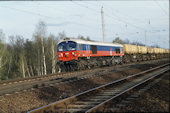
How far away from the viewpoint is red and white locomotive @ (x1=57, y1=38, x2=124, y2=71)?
18438mm

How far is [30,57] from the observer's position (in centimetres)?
4853

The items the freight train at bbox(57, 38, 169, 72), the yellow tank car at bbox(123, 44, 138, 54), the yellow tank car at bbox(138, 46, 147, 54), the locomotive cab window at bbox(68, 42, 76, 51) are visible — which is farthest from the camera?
the yellow tank car at bbox(138, 46, 147, 54)

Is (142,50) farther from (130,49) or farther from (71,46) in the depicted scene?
(71,46)

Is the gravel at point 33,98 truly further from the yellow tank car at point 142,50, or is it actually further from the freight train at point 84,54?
the yellow tank car at point 142,50

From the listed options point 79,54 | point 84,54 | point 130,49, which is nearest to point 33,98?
point 79,54

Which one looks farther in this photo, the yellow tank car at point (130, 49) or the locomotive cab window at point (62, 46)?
the yellow tank car at point (130, 49)

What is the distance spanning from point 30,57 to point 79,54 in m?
33.2

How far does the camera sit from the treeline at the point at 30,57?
37188 mm

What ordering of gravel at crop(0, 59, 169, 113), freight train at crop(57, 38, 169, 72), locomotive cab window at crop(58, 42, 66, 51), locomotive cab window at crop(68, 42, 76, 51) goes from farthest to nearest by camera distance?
locomotive cab window at crop(58, 42, 66, 51) → freight train at crop(57, 38, 169, 72) → locomotive cab window at crop(68, 42, 76, 51) → gravel at crop(0, 59, 169, 113)

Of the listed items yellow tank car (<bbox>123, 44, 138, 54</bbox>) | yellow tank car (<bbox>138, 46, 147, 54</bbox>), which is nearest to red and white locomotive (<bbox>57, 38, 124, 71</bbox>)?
yellow tank car (<bbox>123, 44, 138, 54</bbox>)

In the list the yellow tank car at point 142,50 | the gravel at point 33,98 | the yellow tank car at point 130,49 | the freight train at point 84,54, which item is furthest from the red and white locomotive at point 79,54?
the yellow tank car at point 142,50

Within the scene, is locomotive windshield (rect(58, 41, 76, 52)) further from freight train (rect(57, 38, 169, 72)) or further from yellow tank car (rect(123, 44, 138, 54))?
yellow tank car (rect(123, 44, 138, 54))

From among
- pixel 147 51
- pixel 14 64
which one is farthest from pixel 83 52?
pixel 14 64

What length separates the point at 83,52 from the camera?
19.4m
